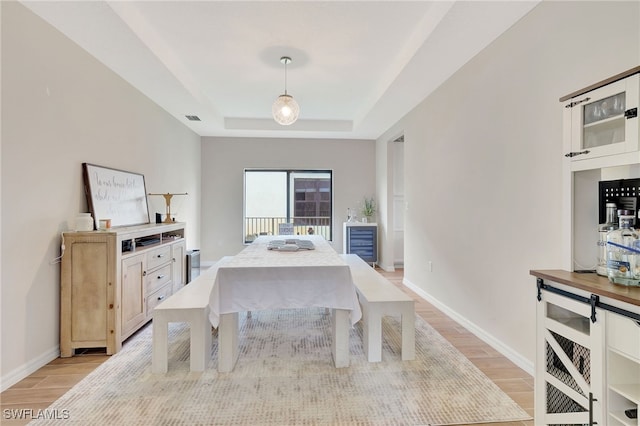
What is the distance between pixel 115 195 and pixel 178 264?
115 cm

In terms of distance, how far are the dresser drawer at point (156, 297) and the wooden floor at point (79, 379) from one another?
692 millimetres

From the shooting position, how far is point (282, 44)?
9.98ft

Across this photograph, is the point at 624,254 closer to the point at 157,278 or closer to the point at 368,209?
the point at 157,278

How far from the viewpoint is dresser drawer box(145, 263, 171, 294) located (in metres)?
3.13

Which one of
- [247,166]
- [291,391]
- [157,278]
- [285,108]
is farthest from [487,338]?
[247,166]

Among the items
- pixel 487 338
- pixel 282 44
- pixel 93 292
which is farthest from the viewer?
pixel 282 44

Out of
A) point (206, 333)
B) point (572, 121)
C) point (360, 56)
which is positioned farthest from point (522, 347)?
point (360, 56)

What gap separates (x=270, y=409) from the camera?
181 cm

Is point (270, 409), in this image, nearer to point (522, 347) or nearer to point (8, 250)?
point (522, 347)

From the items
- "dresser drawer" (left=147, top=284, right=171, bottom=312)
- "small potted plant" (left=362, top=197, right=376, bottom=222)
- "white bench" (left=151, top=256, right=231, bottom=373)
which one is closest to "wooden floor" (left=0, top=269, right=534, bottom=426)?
"white bench" (left=151, top=256, right=231, bottom=373)

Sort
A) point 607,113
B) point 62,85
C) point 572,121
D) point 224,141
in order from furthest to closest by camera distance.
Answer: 1. point 224,141
2. point 62,85
3. point 572,121
4. point 607,113

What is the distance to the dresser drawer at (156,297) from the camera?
313 centimetres

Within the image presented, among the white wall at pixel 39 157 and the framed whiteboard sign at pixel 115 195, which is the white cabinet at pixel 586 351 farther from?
the framed whiteboard sign at pixel 115 195

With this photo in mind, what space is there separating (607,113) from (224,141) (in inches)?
237
